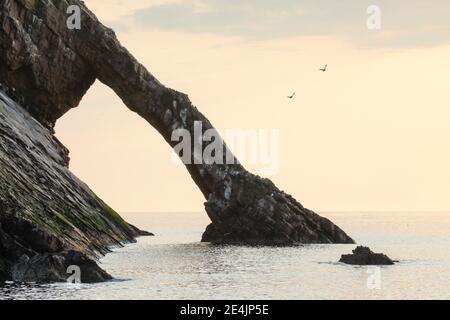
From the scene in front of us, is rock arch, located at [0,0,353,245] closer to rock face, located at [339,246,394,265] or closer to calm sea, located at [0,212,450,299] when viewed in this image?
calm sea, located at [0,212,450,299]

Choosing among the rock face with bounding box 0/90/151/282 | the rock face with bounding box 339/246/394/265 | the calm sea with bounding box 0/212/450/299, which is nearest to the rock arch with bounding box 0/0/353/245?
the rock face with bounding box 0/90/151/282

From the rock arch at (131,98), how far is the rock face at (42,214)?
5676 mm

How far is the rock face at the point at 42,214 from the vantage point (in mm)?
70500

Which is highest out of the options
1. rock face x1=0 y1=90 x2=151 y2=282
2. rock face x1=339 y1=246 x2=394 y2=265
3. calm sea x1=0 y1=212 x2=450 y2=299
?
rock face x1=0 y1=90 x2=151 y2=282

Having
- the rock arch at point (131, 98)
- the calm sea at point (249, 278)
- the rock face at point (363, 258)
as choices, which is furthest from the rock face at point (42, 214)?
the rock face at point (363, 258)

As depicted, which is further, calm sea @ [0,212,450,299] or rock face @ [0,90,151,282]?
rock face @ [0,90,151,282]

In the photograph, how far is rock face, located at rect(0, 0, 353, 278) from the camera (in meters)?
127

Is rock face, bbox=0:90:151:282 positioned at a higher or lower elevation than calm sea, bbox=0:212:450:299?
higher

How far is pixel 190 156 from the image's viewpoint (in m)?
137

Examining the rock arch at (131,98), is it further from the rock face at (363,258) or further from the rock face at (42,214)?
the rock face at (363,258)

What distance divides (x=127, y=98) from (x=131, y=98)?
2.29 feet

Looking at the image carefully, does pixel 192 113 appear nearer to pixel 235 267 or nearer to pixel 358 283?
pixel 235 267

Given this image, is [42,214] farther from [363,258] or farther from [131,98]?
[131,98]

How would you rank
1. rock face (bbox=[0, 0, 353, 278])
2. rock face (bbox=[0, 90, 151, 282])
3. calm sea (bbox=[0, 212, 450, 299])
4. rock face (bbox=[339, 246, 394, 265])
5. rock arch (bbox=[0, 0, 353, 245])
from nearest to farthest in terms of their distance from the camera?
calm sea (bbox=[0, 212, 450, 299]) → rock face (bbox=[0, 90, 151, 282]) → rock face (bbox=[339, 246, 394, 265]) → rock face (bbox=[0, 0, 353, 278]) → rock arch (bbox=[0, 0, 353, 245])
